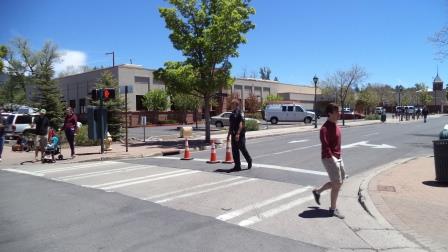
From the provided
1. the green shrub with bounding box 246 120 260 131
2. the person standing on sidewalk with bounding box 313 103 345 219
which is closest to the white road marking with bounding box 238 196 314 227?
the person standing on sidewalk with bounding box 313 103 345 219

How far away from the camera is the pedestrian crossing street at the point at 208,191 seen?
7816 millimetres

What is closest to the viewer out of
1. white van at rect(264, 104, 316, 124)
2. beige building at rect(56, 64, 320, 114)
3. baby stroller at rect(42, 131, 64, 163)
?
baby stroller at rect(42, 131, 64, 163)

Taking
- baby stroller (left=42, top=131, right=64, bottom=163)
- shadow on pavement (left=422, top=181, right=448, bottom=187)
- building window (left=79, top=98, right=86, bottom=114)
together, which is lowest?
shadow on pavement (left=422, top=181, right=448, bottom=187)

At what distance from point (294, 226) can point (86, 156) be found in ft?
40.7

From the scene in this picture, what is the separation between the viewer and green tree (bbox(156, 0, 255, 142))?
2308cm

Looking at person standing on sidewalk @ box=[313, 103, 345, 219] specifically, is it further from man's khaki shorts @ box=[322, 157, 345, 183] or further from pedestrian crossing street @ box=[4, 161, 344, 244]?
pedestrian crossing street @ box=[4, 161, 344, 244]

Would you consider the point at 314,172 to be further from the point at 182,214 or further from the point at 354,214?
the point at 182,214

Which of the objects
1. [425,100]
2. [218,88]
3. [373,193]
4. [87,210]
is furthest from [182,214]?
[425,100]

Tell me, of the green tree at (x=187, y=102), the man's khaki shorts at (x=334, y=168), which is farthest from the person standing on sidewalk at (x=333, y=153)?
the green tree at (x=187, y=102)

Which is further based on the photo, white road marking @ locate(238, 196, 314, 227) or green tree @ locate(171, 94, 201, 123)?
green tree @ locate(171, 94, 201, 123)

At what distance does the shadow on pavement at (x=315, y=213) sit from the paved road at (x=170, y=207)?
3 centimetres

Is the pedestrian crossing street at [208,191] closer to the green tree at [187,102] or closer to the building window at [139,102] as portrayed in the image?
the green tree at [187,102]

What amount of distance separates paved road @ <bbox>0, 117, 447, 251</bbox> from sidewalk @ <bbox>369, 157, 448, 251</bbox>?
34.8 inches

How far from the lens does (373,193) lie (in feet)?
31.0
